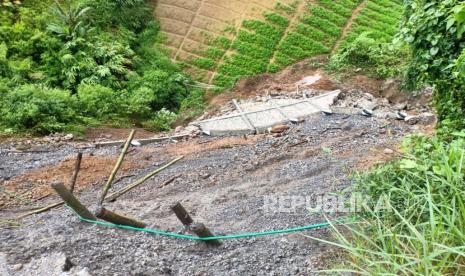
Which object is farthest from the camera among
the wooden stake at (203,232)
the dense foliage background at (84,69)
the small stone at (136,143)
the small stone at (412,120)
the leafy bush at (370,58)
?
the leafy bush at (370,58)

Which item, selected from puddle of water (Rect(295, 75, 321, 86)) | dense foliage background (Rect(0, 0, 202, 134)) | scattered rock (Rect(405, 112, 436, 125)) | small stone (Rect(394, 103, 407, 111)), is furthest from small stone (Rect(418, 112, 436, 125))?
dense foliage background (Rect(0, 0, 202, 134))

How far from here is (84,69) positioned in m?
9.80

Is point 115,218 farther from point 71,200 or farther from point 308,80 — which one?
point 308,80

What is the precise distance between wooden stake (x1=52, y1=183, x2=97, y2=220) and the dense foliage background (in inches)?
171

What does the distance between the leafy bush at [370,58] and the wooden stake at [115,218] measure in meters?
7.48

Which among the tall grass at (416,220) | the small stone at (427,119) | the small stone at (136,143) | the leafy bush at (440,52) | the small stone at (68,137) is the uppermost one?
the leafy bush at (440,52)

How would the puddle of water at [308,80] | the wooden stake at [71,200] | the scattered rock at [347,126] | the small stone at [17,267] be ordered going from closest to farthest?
the small stone at [17,267] → the wooden stake at [71,200] → the scattered rock at [347,126] → the puddle of water at [308,80]

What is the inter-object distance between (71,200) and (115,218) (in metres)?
0.40

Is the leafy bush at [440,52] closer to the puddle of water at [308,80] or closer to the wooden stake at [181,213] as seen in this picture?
the wooden stake at [181,213]

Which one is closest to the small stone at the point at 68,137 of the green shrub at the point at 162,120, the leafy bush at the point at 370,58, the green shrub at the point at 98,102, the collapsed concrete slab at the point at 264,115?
the green shrub at the point at 98,102

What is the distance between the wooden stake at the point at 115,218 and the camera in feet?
11.5

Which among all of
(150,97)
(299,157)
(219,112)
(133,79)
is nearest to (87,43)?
(133,79)

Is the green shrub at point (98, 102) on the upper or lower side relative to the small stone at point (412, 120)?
lower

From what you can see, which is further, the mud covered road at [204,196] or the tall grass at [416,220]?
the mud covered road at [204,196]
